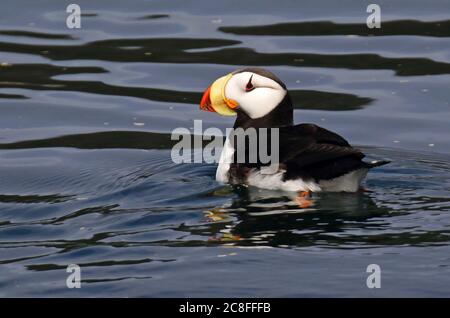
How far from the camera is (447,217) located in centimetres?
866

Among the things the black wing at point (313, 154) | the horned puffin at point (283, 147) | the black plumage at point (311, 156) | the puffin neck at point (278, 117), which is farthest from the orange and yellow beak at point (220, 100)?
the black wing at point (313, 154)

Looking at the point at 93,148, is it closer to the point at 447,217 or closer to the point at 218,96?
the point at 218,96

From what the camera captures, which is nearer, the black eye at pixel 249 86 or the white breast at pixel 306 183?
the white breast at pixel 306 183

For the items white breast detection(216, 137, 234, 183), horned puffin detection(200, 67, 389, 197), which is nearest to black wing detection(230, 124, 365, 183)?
horned puffin detection(200, 67, 389, 197)

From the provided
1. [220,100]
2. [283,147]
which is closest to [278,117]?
[220,100]

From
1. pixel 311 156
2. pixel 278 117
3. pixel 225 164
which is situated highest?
pixel 278 117

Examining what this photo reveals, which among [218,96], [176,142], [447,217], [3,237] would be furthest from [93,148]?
[447,217]

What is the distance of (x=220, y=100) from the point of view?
32.3 feet

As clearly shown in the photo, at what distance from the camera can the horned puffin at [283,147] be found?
351 inches

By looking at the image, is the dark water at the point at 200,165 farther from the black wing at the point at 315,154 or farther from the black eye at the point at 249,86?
the black eye at the point at 249,86

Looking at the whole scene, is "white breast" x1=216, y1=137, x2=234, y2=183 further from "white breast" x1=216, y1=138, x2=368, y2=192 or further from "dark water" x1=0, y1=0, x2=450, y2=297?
"white breast" x1=216, y1=138, x2=368, y2=192

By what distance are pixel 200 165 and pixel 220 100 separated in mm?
753

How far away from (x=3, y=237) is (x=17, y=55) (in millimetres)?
5525

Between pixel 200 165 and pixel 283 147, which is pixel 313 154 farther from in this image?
pixel 200 165
